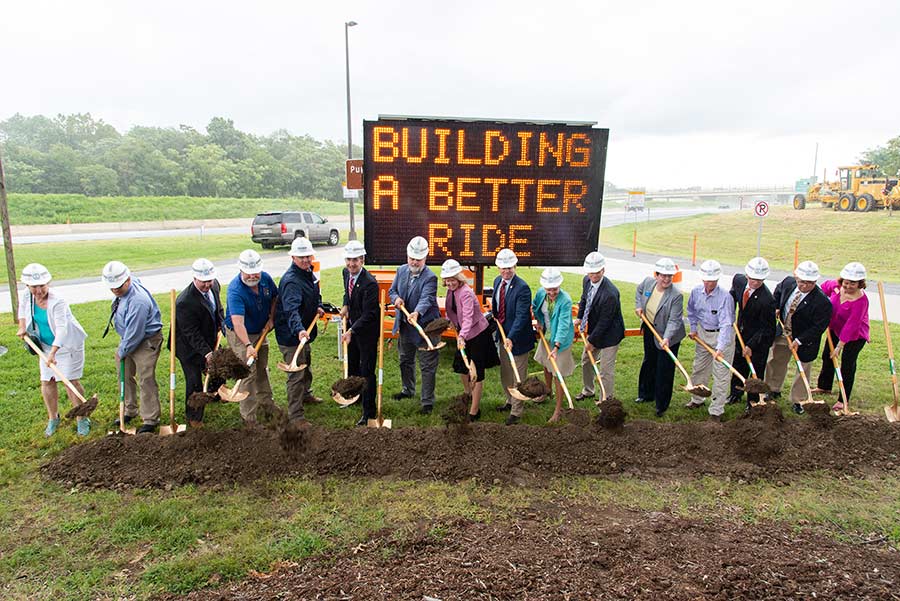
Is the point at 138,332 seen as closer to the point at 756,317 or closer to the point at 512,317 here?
the point at 512,317

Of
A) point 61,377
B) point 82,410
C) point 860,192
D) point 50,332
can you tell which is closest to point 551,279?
point 82,410

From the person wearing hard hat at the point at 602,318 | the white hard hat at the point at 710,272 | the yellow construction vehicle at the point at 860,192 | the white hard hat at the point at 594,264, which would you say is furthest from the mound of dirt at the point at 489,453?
the yellow construction vehicle at the point at 860,192

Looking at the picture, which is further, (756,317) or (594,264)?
(756,317)

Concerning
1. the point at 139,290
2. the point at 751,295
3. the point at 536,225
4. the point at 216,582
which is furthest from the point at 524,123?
the point at 216,582

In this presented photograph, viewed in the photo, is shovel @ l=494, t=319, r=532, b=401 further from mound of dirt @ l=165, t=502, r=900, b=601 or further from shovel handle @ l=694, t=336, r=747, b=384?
shovel handle @ l=694, t=336, r=747, b=384

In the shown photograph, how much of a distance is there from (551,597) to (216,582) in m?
2.17

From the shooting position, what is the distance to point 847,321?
6.56 metres

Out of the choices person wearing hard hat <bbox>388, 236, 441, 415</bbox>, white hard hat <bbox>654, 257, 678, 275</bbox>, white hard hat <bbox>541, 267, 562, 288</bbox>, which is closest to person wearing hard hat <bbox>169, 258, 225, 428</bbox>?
person wearing hard hat <bbox>388, 236, 441, 415</bbox>

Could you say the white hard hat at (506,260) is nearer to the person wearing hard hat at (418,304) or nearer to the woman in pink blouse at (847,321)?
the person wearing hard hat at (418,304)

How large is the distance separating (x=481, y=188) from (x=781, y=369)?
14.0ft

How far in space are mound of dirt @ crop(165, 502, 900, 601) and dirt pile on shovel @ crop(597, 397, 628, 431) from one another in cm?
137

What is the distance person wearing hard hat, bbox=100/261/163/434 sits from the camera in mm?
5785

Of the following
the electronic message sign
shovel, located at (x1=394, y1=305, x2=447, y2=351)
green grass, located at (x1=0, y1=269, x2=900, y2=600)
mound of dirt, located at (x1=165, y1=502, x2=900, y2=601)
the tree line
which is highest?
the tree line

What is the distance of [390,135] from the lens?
709cm
